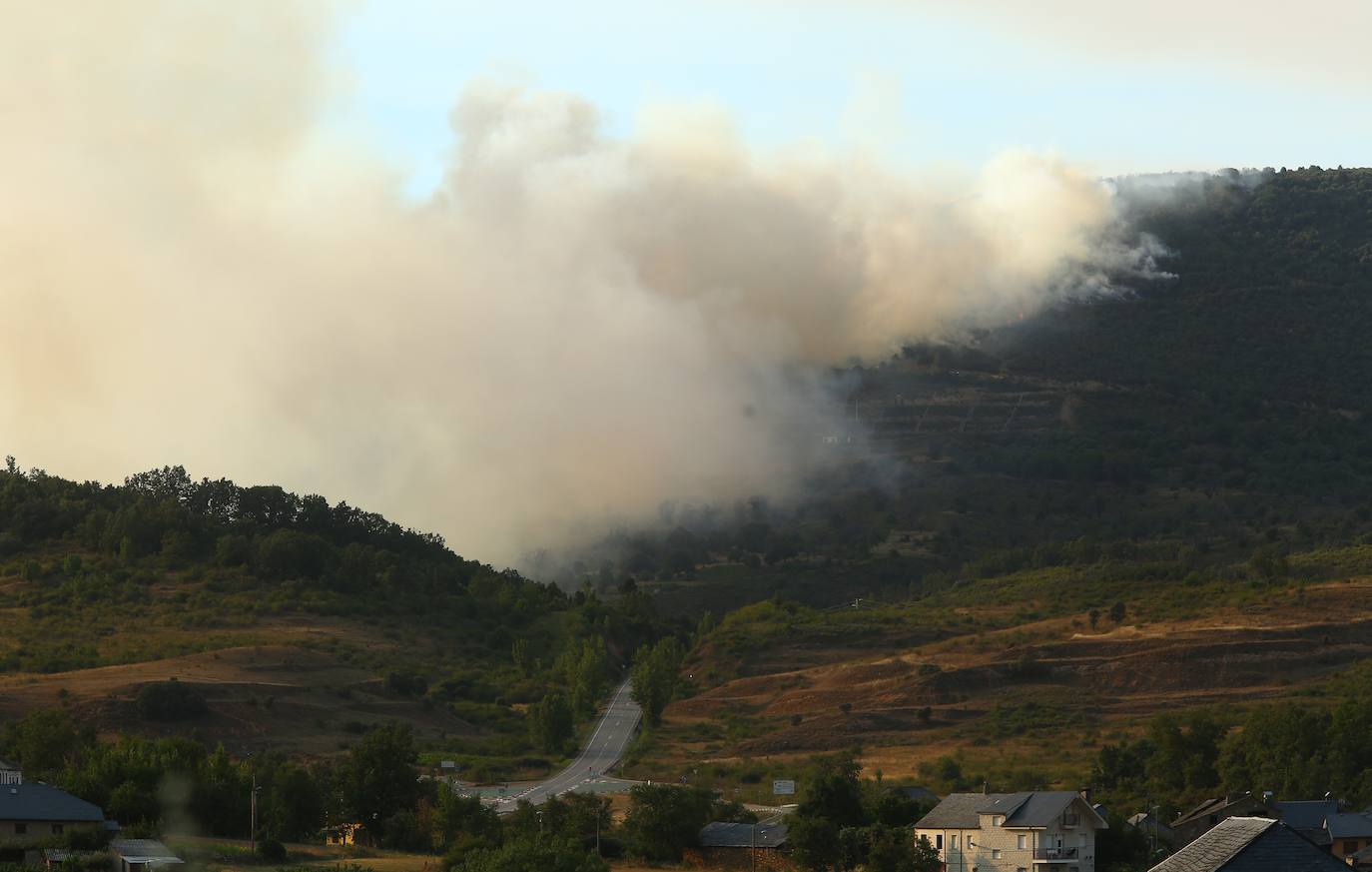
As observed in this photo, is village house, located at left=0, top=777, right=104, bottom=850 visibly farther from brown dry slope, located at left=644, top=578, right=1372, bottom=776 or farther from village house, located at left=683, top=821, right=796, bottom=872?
brown dry slope, located at left=644, top=578, right=1372, bottom=776

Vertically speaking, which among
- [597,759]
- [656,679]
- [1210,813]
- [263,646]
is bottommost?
[1210,813]

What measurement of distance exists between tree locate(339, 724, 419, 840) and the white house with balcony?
27.8m

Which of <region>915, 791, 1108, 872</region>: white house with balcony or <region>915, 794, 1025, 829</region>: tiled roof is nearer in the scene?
<region>915, 791, 1108, 872</region>: white house with balcony

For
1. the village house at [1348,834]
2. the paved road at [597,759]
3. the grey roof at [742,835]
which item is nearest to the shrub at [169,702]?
the paved road at [597,759]

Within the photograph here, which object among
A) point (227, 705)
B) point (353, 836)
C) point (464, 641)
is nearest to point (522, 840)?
point (353, 836)

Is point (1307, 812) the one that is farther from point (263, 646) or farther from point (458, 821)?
point (263, 646)

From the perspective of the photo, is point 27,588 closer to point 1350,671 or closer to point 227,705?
point 227,705

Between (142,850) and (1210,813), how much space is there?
60009 millimetres

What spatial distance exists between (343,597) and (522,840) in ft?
359

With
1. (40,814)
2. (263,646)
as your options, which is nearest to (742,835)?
(40,814)

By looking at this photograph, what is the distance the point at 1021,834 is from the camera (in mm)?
91062

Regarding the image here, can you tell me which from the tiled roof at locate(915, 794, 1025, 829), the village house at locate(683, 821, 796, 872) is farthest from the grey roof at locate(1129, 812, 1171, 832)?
the village house at locate(683, 821, 796, 872)

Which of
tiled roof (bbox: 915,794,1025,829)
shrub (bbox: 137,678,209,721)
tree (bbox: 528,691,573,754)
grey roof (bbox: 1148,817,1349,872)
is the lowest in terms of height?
tiled roof (bbox: 915,794,1025,829)

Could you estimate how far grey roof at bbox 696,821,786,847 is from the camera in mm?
96438
